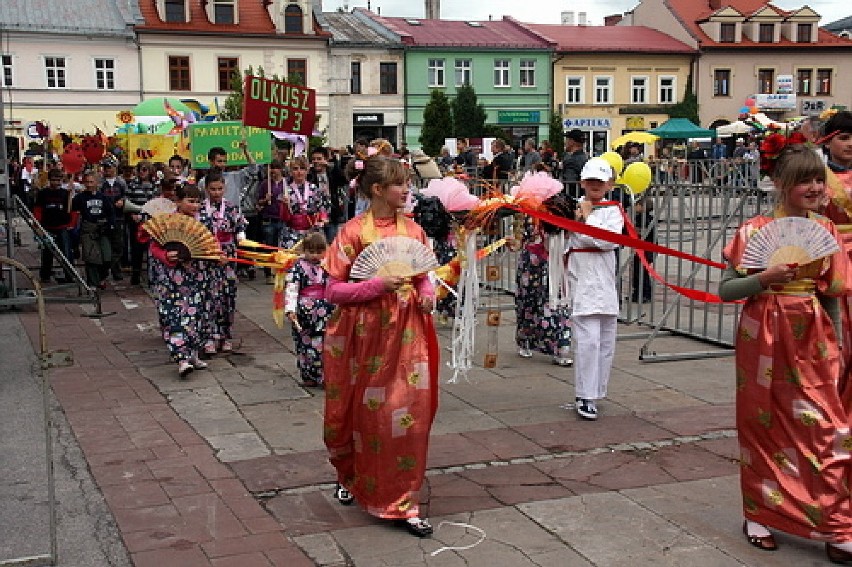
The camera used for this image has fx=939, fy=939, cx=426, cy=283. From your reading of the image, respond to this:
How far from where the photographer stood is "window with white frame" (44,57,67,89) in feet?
135

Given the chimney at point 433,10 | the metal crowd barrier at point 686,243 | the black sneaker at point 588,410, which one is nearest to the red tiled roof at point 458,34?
the chimney at point 433,10

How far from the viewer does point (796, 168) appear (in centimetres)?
425

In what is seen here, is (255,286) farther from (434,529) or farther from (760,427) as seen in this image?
(760,427)

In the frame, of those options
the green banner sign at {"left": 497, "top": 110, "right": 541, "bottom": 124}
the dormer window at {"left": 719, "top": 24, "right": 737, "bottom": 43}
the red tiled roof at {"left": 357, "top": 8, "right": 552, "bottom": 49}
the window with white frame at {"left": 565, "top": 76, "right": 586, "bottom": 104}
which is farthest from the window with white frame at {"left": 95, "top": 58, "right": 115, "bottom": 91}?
the dormer window at {"left": 719, "top": 24, "right": 737, "bottom": 43}

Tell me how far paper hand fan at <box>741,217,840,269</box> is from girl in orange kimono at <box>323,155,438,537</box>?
158cm

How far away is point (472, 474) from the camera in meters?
5.48

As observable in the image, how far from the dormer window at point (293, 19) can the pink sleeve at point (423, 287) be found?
41.9 meters

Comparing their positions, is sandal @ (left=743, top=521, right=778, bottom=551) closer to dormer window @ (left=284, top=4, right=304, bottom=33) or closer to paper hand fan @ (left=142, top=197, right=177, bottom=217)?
paper hand fan @ (left=142, top=197, right=177, bottom=217)

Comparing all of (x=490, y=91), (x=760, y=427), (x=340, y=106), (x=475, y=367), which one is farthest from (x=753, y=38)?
(x=760, y=427)

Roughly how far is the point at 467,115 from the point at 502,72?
5898 millimetres

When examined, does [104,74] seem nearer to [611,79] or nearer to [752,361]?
[611,79]

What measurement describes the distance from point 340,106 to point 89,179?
33.7 meters

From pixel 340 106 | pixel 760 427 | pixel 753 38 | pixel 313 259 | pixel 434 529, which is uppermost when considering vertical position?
pixel 753 38

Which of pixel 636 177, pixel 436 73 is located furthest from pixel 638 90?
pixel 636 177
